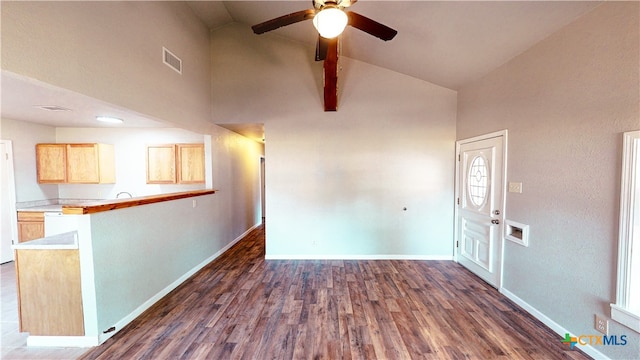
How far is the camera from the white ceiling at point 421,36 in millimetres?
1976

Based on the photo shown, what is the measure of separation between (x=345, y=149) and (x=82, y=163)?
4436 mm

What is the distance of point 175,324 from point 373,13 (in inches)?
148

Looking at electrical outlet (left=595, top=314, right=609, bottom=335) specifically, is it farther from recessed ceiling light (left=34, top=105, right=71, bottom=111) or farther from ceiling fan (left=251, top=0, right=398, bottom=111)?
recessed ceiling light (left=34, top=105, right=71, bottom=111)

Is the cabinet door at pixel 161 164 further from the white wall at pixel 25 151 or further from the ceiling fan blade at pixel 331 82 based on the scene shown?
the ceiling fan blade at pixel 331 82

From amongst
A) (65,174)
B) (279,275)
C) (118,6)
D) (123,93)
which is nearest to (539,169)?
(279,275)

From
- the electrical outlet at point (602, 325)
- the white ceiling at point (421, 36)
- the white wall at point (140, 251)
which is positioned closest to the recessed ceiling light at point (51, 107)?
the white ceiling at point (421, 36)

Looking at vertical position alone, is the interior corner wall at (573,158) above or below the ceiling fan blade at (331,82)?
below

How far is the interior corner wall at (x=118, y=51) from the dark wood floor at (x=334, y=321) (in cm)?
216

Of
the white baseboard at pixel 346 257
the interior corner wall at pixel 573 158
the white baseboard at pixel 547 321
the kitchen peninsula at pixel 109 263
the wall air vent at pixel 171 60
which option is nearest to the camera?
the interior corner wall at pixel 573 158

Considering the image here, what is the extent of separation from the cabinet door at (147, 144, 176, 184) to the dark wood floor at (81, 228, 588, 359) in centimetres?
186

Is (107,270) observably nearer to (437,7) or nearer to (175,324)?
(175,324)

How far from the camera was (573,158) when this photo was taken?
1.95 metres

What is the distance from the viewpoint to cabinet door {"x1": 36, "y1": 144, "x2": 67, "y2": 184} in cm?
374

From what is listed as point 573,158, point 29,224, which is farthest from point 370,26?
point 29,224
